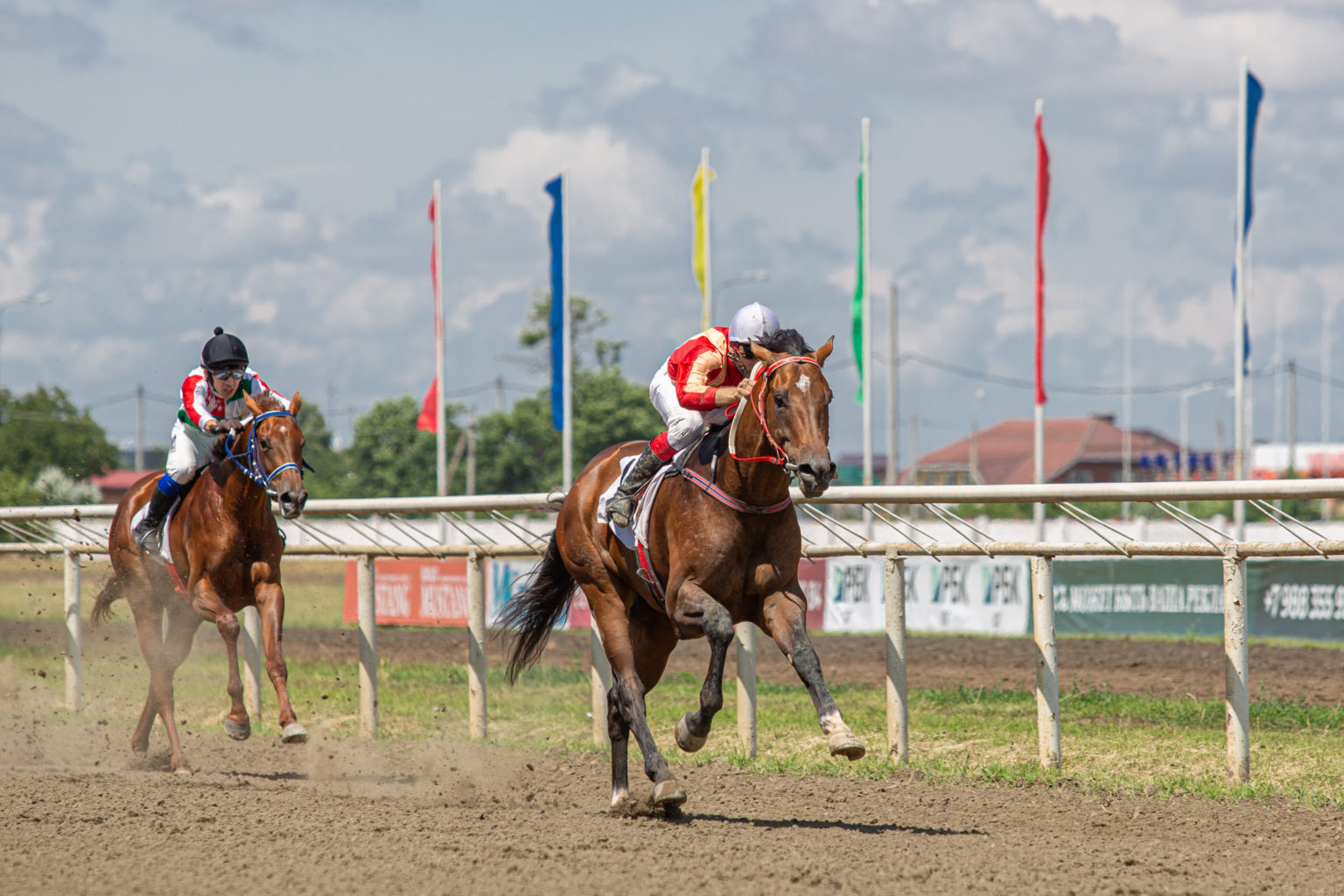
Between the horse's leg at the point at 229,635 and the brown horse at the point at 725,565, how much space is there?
7.48ft

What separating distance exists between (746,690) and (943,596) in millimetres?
12387

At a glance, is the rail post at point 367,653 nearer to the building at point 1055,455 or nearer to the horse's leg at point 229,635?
the horse's leg at point 229,635

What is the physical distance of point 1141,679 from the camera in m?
12.0

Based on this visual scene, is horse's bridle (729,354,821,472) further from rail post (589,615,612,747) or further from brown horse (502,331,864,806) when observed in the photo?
rail post (589,615,612,747)

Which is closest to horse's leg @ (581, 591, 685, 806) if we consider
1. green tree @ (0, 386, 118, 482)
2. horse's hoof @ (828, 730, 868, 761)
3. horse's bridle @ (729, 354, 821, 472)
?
horse's hoof @ (828, 730, 868, 761)

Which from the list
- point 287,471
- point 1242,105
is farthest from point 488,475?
point 287,471

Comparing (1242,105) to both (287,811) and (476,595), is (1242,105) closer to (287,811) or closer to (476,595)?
(476,595)

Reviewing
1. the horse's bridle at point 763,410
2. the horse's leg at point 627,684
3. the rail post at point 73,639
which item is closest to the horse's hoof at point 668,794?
the horse's leg at point 627,684

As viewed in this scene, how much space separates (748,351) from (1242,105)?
16153 mm

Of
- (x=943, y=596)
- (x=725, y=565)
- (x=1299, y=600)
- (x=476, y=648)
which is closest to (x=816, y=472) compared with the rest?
(x=725, y=565)

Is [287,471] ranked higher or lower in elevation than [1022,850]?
higher

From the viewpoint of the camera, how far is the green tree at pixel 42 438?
1855 inches

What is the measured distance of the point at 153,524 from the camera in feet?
29.1

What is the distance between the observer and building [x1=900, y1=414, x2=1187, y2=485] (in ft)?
274
